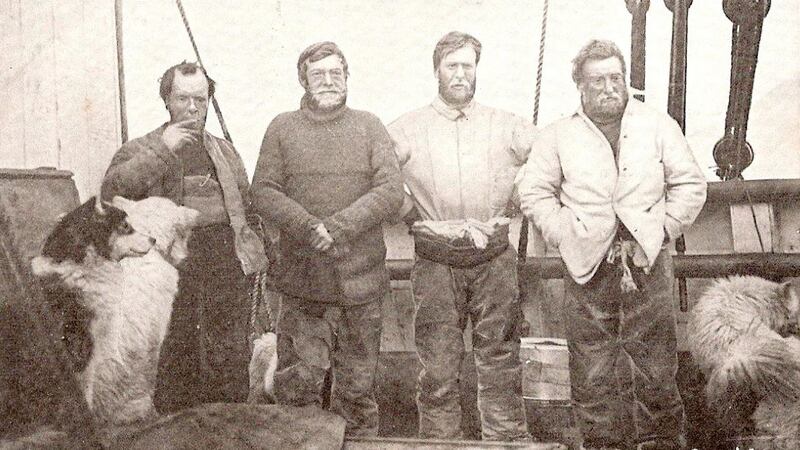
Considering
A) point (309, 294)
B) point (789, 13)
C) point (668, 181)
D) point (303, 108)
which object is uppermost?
point (789, 13)

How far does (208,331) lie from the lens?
Answer: 10.4ft

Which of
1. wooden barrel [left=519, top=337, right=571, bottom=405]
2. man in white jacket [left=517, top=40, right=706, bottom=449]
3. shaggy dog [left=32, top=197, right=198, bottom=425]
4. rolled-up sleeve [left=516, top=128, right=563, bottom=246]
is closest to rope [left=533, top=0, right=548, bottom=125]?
rolled-up sleeve [left=516, top=128, right=563, bottom=246]

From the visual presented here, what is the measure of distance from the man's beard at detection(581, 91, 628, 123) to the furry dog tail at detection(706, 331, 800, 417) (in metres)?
0.94

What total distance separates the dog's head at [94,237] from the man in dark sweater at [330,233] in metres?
0.49

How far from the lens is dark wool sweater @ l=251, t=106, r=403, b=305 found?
3068mm

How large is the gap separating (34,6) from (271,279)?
139cm

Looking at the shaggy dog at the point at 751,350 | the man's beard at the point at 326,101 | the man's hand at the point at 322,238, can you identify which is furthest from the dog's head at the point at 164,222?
the shaggy dog at the point at 751,350

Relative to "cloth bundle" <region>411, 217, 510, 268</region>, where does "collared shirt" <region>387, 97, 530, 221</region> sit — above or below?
above

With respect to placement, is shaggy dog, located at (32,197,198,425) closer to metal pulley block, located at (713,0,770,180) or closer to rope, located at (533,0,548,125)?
rope, located at (533,0,548,125)

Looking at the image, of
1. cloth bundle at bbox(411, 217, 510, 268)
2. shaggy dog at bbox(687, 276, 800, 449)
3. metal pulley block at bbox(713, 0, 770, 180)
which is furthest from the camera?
metal pulley block at bbox(713, 0, 770, 180)

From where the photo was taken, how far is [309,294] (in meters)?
3.10

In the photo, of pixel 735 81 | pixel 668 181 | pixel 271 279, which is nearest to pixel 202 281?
pixel 271 279

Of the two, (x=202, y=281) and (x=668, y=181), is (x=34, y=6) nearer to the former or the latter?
(x=202, y=281)

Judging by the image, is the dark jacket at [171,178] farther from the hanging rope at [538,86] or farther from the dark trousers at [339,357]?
the hanging rope at [538,86]
